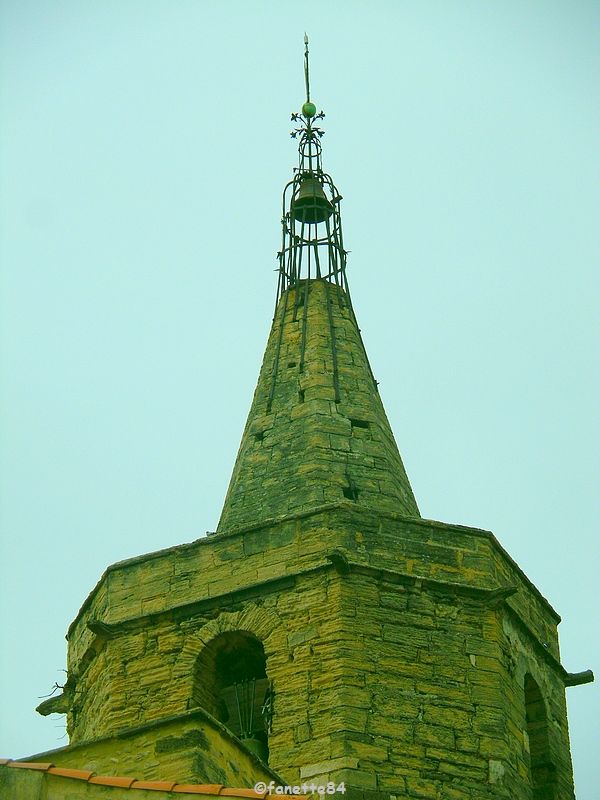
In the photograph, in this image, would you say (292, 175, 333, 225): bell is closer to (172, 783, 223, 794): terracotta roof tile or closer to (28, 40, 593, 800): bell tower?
(28, 40, 593, 800): bell tower

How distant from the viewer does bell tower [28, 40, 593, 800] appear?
20.2 m

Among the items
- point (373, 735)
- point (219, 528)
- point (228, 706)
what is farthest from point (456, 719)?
point (219, 528)

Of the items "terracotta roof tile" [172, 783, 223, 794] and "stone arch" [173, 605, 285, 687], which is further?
"stone arch" [173, 605, 285, 687]

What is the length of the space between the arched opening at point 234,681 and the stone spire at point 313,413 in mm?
1265

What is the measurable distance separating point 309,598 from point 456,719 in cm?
177

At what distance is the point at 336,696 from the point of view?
20.2 m

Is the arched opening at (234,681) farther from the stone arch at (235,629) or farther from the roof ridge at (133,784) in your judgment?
the roof ridge at (133,784)

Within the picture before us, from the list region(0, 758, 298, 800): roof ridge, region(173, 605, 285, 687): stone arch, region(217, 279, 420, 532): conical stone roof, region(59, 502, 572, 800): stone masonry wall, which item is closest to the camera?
region(0, 758, 298, 800): roof ridge

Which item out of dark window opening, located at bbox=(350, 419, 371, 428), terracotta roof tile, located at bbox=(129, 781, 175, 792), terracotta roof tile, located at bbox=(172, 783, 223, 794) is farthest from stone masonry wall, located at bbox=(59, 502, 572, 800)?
terracotta roof tile, located at bbox=(129, 781, 175, 792)

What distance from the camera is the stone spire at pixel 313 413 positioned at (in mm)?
22844

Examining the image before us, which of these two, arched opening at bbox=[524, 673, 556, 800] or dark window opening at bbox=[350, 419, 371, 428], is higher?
dark window opening at bbox=[350, 419, 371, 428]

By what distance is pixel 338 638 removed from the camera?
20578 mm

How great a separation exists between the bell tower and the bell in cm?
324

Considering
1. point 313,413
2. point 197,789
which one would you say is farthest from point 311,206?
point 197,789
